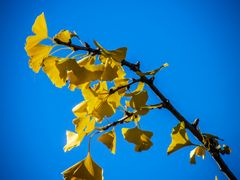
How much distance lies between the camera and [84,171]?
0.85 metres

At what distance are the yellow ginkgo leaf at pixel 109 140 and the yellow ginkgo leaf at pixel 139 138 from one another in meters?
0.06

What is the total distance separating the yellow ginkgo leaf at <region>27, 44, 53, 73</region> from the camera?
832 millimetres

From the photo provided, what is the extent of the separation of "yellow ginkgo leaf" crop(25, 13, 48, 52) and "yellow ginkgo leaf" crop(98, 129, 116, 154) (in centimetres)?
40

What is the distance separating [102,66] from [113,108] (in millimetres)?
150

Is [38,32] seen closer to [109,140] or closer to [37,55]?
[37,55]

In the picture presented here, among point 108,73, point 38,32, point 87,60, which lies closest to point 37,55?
point 38,32

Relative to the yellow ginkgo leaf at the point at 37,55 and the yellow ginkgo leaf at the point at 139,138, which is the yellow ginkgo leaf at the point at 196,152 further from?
the yellow ginkgo leaf at the point at 37,55

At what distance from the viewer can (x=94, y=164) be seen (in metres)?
0.88

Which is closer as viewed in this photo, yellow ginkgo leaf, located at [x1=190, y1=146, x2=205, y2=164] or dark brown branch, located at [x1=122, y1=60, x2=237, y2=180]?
dark brown branch, located at [x1=122, y1=60, x2=237, y2=180]

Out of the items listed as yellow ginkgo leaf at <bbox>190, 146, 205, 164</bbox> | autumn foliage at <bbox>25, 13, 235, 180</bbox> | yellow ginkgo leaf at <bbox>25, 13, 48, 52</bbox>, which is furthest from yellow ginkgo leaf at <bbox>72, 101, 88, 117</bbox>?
yellow ginkgo leaf at <bbox>190, 146, 205, 164</bbox>

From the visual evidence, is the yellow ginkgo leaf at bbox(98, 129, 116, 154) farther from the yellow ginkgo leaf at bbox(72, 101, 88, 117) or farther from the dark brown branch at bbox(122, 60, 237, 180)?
the dark brown branch at bbox(122, 60, 237, 180)

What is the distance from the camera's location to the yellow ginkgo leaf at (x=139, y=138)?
762 mm

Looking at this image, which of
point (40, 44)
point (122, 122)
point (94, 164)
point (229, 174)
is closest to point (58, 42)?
point (40, 44)

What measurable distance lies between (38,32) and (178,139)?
0.61 m
